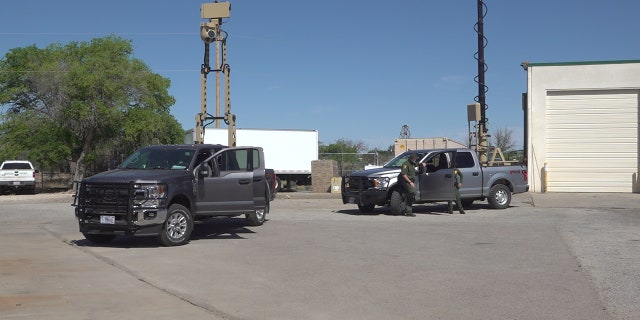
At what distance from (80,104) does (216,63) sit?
50.9 feet

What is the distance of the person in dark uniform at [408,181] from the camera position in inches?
698

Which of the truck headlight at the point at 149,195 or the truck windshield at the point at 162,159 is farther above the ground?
the truck windshield at the point at 162,159

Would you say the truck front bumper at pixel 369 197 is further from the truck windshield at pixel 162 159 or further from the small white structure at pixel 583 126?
the small white structure at pixel 583 126

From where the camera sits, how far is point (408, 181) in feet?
58.0

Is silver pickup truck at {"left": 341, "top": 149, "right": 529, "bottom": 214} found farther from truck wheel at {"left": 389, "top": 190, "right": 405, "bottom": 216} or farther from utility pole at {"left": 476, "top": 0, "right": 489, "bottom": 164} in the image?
utility pole at {"left": 476, "top": 0, "right": 489, "bottom": 164}

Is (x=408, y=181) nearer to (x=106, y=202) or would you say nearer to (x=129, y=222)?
(x=129, y=222)

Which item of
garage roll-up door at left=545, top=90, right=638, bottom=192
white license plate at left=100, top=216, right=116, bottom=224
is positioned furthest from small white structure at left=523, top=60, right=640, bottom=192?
white license plate at left=100, top=216, right=116, bottom=224

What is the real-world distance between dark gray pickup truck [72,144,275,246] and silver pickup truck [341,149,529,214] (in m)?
5.00

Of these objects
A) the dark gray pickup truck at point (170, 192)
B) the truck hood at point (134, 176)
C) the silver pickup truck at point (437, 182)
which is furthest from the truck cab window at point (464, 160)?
the truck hood at point (134, 176)

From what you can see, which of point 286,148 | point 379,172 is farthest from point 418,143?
point 379,172

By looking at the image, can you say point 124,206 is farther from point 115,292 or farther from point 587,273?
point 587,273

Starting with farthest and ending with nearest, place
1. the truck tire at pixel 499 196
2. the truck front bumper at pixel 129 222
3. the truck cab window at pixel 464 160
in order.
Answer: the truck tire at pixel 499 196
the truck cab window at pixel 464 160
the truck front bumper at pixel 129 222

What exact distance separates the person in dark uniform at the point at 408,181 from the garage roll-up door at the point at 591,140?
12423mm

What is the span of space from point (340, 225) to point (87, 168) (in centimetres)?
2910
